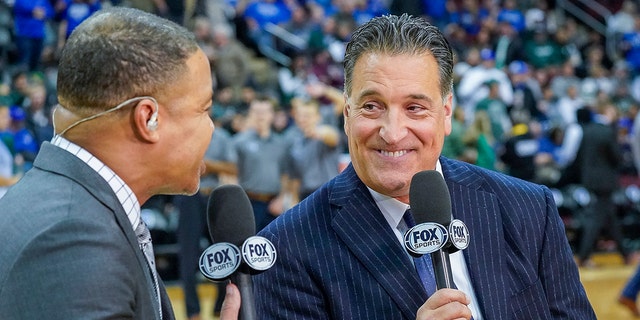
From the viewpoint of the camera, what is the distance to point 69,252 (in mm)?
1758

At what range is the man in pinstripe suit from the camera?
2646 mm

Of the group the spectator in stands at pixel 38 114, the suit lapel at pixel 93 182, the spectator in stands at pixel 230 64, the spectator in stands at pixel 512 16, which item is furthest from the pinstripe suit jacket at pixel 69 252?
the spectator in stands at pixel 512 16

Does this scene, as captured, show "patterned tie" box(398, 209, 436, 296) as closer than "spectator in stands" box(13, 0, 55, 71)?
Yes

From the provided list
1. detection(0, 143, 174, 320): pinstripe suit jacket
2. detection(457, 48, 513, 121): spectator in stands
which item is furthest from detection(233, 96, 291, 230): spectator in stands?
detection(0, 143, 174, 320): pinstripe suit jacket

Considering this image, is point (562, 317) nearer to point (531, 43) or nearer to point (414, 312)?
point (414, 312)

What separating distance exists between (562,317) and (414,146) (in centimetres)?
60

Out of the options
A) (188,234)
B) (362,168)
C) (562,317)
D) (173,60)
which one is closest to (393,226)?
(362,168)

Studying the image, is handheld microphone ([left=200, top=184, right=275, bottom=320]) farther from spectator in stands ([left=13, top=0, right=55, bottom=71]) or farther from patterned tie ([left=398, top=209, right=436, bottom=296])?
spectator in stands ([left=13, top=0, right=55, bottom=71])

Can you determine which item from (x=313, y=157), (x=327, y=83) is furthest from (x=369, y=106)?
(x=327, y=83)

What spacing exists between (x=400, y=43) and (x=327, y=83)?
13.7 metres

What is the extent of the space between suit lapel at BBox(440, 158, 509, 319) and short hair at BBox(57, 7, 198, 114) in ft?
3.56

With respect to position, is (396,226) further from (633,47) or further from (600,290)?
(633,47)

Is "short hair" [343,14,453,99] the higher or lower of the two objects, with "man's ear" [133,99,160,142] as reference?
higher

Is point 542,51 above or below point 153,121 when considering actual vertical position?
above
